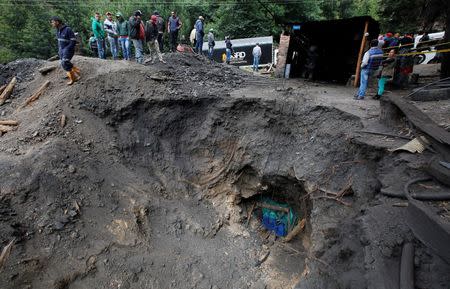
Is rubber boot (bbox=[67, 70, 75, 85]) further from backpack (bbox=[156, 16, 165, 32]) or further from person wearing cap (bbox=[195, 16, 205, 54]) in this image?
person wearing cap (bbox=[195, 16, 205, 54])

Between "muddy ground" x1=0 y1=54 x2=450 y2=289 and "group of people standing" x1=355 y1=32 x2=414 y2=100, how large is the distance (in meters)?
0.85

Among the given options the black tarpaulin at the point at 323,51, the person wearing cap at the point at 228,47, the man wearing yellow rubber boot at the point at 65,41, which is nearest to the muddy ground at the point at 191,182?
the man wearing yellow rubber boot at the point at 65,41

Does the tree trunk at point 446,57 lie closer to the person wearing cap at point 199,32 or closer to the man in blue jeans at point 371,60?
the man in blue jeans at point 371,60

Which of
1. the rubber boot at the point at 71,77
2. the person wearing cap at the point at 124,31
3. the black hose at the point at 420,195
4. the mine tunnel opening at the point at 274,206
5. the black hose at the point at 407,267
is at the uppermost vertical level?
the person wearing cap at the point at 124,31

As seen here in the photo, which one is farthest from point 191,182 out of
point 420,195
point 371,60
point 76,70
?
point 371,60

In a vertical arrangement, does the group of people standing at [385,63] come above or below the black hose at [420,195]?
above

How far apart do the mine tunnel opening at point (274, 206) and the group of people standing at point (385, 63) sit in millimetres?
3490

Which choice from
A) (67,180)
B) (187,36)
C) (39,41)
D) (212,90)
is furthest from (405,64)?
(39,41)

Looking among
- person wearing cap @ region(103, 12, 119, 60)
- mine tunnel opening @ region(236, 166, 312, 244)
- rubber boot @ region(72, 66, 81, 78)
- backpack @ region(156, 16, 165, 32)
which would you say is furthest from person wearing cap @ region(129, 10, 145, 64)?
mine tunnel opening @ region(236, 166, 312, 244)

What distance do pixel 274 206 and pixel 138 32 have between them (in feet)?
23.0

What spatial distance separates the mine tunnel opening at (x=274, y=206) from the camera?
7430 millimetres

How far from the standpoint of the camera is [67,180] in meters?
5.77

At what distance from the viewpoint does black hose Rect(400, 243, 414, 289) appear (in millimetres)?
2729

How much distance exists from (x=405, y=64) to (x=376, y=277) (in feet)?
27.7
